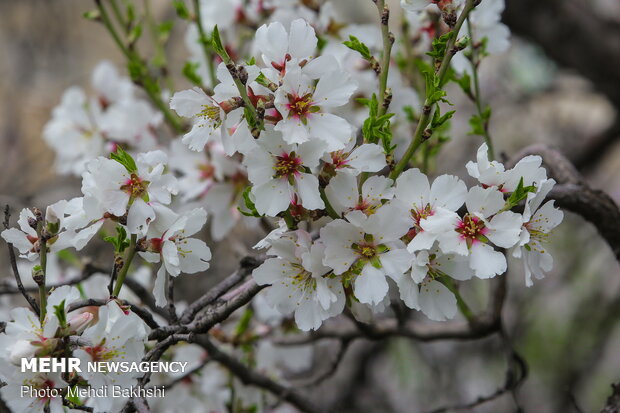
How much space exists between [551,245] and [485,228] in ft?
6.95

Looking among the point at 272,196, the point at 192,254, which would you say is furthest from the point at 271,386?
the point at 272,196

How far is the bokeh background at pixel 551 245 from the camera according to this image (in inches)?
99.3

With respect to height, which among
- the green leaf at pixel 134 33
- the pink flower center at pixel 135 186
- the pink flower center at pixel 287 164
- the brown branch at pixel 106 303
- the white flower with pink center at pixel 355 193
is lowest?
the brown branch at pixel 106 303

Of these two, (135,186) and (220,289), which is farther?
(220,289)

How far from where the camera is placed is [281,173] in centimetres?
92

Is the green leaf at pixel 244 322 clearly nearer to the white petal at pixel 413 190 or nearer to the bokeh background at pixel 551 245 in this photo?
the white petal at pixel 413 190

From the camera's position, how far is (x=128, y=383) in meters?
0.94

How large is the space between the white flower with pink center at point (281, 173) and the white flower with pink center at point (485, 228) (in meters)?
0.19

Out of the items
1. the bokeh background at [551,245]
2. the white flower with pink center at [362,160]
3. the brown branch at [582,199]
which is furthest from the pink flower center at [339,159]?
the bokeh background at [551,245]

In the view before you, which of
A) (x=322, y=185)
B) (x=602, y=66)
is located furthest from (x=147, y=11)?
(x=602, y=66)

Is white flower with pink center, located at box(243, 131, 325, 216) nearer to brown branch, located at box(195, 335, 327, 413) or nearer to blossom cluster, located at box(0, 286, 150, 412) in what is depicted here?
blossom cluster, located at box(0, 286, 150, 412)

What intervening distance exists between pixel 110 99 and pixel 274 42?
102 cm

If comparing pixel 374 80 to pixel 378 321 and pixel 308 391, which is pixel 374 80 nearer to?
pixel 378 321

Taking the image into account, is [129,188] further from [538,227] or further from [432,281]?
[538,227]
